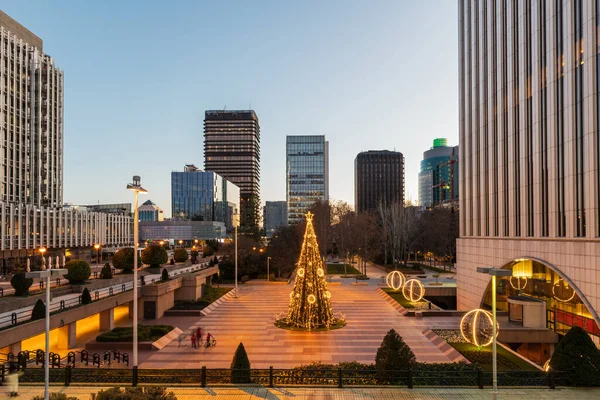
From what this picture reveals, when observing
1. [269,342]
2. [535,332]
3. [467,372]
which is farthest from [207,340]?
[535,332]

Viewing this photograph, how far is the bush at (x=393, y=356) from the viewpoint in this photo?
16.5m

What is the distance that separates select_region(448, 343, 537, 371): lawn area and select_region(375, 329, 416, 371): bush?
7100 millimetres

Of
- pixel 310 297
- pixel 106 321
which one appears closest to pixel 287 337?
pixel 310 297

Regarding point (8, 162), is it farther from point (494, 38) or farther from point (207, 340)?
point (494, 38)

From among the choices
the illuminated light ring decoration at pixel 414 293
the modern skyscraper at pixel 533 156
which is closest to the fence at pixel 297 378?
the modern skyscraper at pixel 533 156

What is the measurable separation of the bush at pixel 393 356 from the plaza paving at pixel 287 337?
6681 mm

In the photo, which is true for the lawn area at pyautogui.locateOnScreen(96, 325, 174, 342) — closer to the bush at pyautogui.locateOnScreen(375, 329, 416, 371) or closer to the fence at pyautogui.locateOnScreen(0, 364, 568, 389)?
the fence at pyautogui.locateOnScreen(0, 364, 568, 389)

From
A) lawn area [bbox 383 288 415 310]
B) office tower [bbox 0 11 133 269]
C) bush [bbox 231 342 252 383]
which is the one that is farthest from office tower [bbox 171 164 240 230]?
bush [bbox 231 342 252 383]

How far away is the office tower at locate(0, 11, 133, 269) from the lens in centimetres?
6101

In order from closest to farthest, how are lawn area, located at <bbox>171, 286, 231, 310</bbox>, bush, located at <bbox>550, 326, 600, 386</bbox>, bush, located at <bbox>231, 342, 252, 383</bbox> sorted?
bush, located at <bbox>550, 326, 600, 386</bbox>, bush, located at <bbox>231, 342, 252, 383</bbox>, lawn area, located at <bbox>171, 286, 231, 310</bbox>

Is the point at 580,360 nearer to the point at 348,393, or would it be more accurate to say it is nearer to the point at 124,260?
the point at 348,393

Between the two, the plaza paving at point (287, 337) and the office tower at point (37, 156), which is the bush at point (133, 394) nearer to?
the plaza paving at point (287, 337)

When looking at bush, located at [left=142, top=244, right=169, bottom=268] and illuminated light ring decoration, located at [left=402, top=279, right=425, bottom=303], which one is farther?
bush, located at [left=142, top=244, right=169, bottom=268]

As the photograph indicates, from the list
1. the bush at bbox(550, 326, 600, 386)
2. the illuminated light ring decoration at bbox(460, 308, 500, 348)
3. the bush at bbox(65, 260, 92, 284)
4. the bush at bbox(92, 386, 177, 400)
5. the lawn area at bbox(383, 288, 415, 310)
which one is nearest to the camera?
the bush at bbox(92, 386, 177, 400)
